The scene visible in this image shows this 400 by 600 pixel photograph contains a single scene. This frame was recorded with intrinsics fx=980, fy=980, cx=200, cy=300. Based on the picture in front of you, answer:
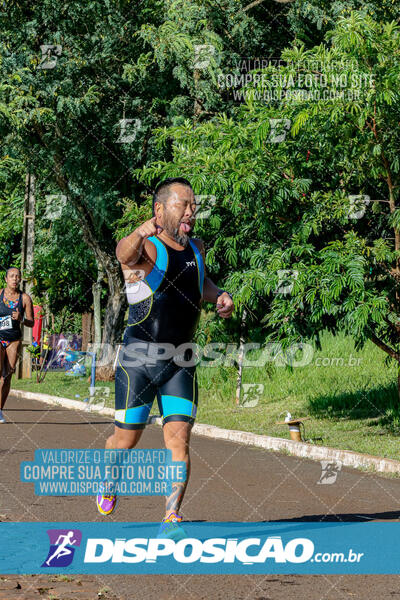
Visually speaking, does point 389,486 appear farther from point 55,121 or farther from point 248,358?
point 55,121

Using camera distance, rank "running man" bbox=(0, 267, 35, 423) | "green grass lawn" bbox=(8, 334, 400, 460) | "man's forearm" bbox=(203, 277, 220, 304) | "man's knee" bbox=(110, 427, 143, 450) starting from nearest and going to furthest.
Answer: "man's knee" bbox=(110, 427, 143, 450) < "man's forearm" bbox=(203, 277, 220, 304) < "green grass lawn" bbox=(8, 334, 400, 460) < "running man" bbox=(0, 267, 35, 423)

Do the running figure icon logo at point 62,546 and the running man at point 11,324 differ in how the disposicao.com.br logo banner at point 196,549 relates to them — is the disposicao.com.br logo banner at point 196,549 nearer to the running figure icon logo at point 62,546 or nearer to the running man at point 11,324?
the running figure icon logo at point 62,546

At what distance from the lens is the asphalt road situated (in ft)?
16.0

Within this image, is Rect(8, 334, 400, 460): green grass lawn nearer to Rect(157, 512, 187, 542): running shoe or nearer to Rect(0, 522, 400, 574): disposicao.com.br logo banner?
Rect(0, 522, 400, 574): disposicao.com.br logo banner

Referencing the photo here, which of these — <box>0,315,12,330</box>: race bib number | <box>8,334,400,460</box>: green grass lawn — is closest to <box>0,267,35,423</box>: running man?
<box>0,315,12,330</box>: race bib number

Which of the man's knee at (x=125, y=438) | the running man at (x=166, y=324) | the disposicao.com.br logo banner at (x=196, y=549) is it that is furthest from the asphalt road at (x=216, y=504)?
the man's knee at (x=125, y=438)

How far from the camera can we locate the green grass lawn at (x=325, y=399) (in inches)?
490

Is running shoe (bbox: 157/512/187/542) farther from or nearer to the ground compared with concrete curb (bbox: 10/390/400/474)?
farther from the ground

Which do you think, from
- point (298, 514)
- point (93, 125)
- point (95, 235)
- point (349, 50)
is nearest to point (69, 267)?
point (95, 235)

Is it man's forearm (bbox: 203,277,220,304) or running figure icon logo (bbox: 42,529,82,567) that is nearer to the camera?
running figure icon logo (bbox: 42,529,82,567)

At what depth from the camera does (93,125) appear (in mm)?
19984

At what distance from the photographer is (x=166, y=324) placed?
5.51 meters

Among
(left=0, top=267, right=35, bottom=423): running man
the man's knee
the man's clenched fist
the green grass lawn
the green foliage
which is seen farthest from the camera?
(left=0, top=267, right=35, bottom=423): running man

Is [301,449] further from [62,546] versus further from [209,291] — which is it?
[62,546]
